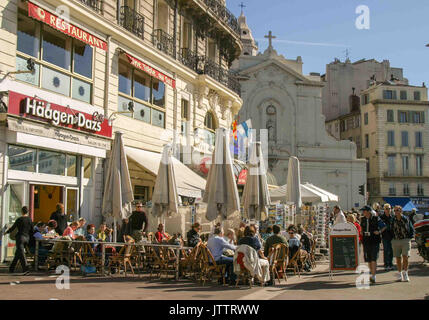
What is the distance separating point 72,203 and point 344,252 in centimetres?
815

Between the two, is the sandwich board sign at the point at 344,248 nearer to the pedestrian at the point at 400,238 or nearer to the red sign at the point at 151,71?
the pedestrian at the point at 400,238

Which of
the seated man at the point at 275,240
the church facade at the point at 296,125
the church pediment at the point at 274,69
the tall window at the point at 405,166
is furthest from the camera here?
the tall window at the point at 405,166

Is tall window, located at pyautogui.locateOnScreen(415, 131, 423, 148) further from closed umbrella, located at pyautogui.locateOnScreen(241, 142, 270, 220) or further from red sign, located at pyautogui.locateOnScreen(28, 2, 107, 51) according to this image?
red sign, located at pyautogui.locateOnScreen(28, 2, 107, 51)

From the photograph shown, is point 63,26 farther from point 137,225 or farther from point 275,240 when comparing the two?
point 275,240

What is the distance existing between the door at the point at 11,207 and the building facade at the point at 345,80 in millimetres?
53284

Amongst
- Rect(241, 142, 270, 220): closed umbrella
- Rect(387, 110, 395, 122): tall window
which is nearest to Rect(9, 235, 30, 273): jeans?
Rect(241, 142, 270, 220): closed umbrella

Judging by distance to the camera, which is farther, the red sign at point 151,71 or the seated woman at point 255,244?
the red sign at point 151,71

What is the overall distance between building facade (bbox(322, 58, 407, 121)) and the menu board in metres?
52.7

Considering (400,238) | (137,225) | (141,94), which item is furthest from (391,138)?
(137,225)

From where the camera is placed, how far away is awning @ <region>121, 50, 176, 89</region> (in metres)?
18.0

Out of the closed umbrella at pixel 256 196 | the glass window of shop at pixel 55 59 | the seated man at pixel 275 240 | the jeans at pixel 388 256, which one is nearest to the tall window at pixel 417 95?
the closed umbrella at pixel 256 196

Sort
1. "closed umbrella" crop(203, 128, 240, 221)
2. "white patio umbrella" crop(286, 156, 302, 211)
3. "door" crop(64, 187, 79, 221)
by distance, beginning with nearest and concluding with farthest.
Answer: "closed umbrella" crop(203, 128, 240, 221) → "door" crop(64, 187, 79, 221) → "white patio umbrella" crop(286, 156, 302, 211)

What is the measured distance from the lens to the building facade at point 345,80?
206ft
